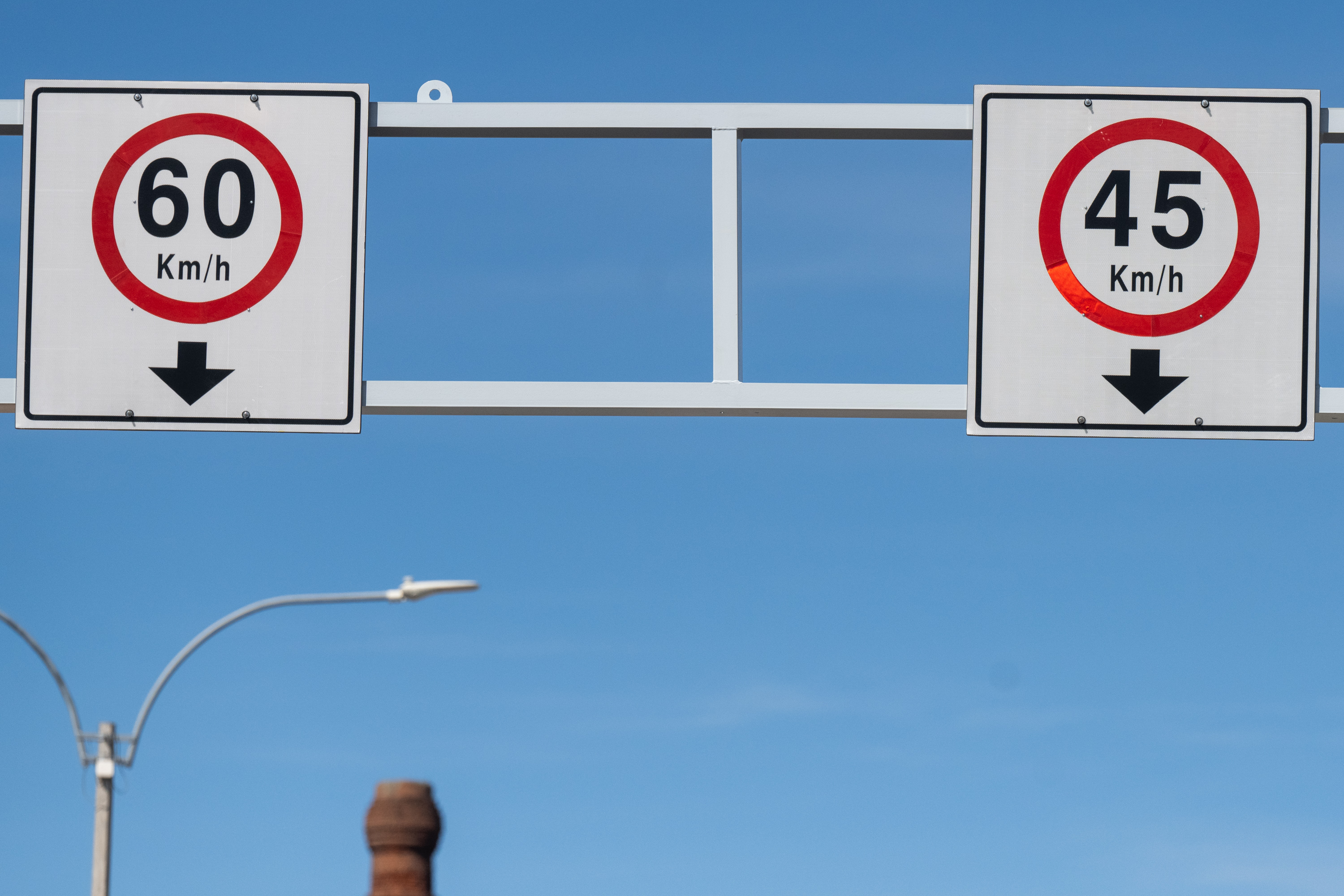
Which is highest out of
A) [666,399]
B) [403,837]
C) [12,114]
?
[12,114]

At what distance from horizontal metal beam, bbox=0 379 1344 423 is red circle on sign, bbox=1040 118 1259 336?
0.53 metres

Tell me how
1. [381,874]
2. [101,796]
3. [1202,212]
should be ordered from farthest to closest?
[101,796]
[381,874]
[1202,212]

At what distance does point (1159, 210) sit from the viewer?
7.14 metres

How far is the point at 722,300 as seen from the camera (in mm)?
7262

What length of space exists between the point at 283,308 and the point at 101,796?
7419mm

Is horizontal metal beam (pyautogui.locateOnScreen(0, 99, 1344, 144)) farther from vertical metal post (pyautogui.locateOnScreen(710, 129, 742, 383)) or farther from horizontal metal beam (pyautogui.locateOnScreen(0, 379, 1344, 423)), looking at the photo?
horizontal metal beam (pyautogui.locateOnScreen(0, 379, 1344, 423))

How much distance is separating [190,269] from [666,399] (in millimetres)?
1756

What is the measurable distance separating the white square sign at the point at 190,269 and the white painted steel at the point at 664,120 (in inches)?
12.8

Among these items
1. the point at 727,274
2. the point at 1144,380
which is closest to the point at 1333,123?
the point at 1144,380

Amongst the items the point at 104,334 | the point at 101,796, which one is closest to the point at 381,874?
the point at 101,796

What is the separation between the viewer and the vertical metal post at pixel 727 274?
7.23 m

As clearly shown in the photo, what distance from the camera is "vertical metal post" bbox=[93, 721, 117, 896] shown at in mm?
12875

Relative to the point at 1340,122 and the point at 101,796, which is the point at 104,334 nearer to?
the point at 1340,122

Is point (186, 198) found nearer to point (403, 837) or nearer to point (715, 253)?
point (715, 253)
